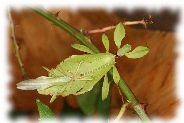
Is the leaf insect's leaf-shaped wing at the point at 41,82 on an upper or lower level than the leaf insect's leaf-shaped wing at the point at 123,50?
lower

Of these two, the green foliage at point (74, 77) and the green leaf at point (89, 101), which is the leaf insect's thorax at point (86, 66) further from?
the green leaf at point (89, 101)

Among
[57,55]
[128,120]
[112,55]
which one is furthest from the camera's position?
[57,55]

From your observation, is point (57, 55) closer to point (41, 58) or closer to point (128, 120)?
point (41, 58)

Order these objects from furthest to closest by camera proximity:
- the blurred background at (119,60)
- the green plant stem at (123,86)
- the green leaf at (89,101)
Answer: the blurred background at (119,60) → the green leaf at (89,101) → the green plant stem at (123,86)

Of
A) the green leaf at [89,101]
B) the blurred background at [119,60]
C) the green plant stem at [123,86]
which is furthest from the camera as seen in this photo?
the blurred background at [119,60]

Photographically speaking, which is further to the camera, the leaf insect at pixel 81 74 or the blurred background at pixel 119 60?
the blurred background at pixel 119 60


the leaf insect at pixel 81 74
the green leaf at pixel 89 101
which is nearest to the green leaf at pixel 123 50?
the leaf insect at pixel 81 74

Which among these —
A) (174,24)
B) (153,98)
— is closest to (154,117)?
(153,98)
